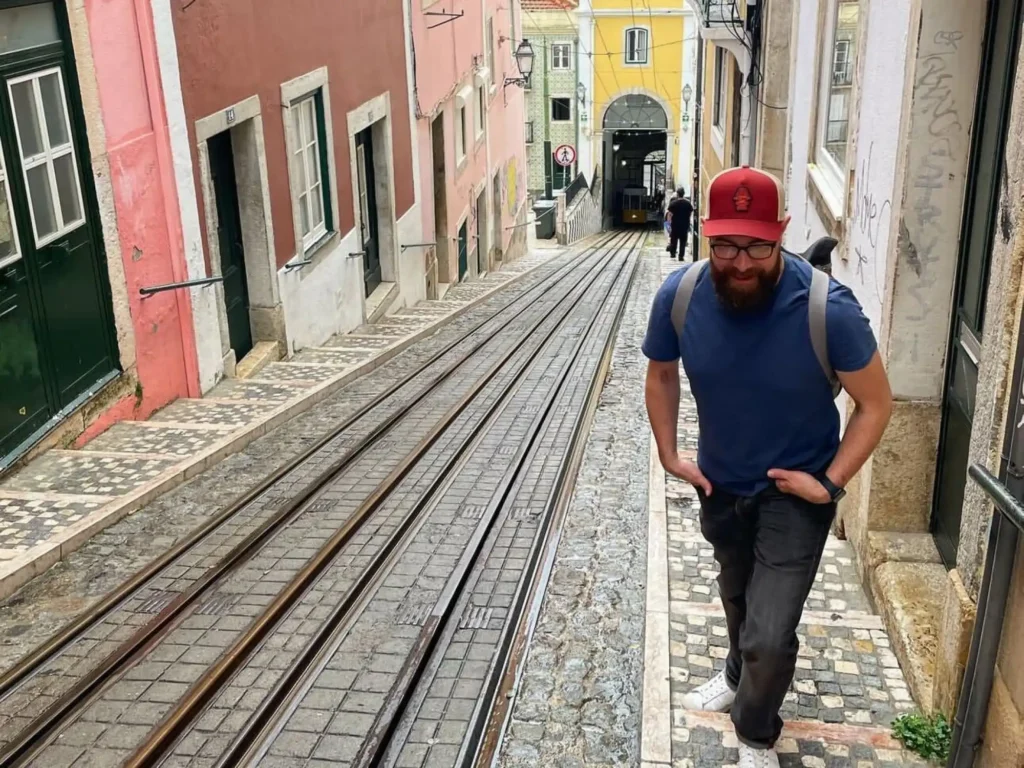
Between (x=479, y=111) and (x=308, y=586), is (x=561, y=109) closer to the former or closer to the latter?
(x=479, y=111)

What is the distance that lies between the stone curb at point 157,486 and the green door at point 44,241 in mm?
843

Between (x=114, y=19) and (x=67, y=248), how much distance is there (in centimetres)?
179

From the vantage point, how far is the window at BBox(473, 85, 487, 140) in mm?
23359

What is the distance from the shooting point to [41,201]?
6359mm

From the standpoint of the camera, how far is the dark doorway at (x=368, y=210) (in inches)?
576

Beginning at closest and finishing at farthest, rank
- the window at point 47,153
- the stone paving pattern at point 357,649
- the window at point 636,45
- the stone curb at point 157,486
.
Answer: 1. the stone paving pattern at point 357,649
2. the stone curb at point 157,486
3. the window at point 47,153
4. the window at point 636,45

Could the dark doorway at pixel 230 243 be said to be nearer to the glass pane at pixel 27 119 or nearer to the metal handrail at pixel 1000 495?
the glass pane at pixel 27 119

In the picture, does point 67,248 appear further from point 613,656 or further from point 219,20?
point 613,656

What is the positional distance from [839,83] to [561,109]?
4217cm

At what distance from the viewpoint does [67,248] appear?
6.59 m

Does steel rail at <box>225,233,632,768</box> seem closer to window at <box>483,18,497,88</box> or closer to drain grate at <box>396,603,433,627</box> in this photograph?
drain grate at <box>396,603,433,627</box>

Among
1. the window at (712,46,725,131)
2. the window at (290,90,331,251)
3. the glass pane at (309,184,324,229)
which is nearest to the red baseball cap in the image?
the window at (290,90,331,251)

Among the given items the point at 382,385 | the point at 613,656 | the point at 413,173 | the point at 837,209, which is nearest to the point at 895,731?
Answer: the point at 613,656

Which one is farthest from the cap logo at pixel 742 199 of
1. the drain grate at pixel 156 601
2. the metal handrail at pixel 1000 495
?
the drain grate at pixel 156 601
